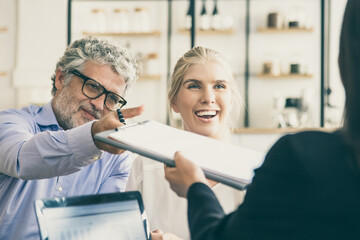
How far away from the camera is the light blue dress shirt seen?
3.46ft

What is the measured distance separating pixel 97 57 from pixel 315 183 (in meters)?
1.06

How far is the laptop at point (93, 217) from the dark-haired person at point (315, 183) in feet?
0.93

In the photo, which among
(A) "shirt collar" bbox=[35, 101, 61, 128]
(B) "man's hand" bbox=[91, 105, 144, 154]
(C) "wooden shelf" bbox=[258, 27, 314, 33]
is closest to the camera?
(B) "man's hand" bbox=[91, 105, 144, 154]

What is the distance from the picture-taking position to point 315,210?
68 cm

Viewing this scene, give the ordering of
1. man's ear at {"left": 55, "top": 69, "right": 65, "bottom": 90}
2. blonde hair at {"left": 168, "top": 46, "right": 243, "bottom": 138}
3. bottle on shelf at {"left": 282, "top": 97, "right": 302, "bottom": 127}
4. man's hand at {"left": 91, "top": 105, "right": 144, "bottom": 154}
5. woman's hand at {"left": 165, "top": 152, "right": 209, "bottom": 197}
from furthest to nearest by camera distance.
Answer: bottle on shelf at {"left": 282, "top": 97, "right": 302, "bottom": 127} < blonde hair at {"left": 168, "top": 46, "right": 243, "bottom": 138} < man's ear at {"left": 55, "top": 69, "right": 65, "bottom": 90} < man's hand at {"left": 91, "top": 105, "right": 144, "bottom": 154} < woman's hand at {"left": 165, "top": 152, "right": 209, "bottom": 197}

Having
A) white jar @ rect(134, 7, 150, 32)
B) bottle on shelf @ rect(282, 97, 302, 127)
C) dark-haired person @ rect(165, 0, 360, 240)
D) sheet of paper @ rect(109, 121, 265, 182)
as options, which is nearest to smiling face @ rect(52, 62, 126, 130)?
sheet of paper @ rect(109, 121, 265, 182)

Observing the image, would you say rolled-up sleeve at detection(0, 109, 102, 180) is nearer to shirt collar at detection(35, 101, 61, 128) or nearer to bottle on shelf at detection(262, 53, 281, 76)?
shirt collar at detection(35, 101, 61, 128)

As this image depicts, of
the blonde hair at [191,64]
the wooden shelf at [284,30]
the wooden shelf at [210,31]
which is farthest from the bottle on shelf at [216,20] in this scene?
the blonde hair at [191,64]

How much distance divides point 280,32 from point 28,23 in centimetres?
288

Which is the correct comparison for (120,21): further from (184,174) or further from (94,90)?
(184,174)

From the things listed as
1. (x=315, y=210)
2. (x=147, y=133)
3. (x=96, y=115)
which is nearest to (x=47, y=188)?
(x=96, y=115)

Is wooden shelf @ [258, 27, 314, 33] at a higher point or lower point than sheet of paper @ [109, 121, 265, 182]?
higher

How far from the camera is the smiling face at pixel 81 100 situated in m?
1.58

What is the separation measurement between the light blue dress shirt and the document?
0.15 metres
